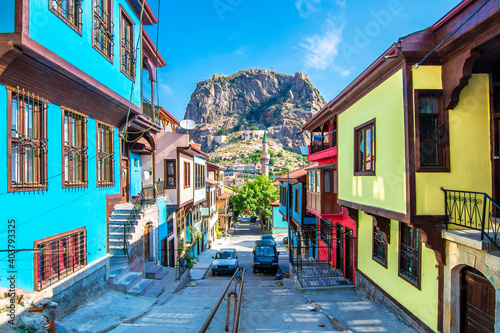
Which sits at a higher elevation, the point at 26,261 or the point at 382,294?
the point at 26,261

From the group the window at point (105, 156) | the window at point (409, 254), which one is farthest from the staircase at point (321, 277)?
the window at point (105, 156)

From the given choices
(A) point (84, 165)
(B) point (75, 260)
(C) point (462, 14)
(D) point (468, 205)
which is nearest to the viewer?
(C) point (462, 14)

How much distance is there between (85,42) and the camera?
7.34 meters

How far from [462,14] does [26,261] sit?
909cm

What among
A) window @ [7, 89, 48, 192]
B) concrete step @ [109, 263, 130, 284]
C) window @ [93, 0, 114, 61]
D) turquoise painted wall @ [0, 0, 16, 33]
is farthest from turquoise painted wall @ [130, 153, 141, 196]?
turquoise painted wall @ [0, 0, 16, 33]

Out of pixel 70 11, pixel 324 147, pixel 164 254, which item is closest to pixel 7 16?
pixel 70 11

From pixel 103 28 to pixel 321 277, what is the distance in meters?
11.4

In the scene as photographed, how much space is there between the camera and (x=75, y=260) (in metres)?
7.57

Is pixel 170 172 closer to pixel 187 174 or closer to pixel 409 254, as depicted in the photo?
pixel 187 174

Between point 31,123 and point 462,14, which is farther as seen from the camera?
point 31,123

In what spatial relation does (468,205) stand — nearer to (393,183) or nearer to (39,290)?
(393,183)

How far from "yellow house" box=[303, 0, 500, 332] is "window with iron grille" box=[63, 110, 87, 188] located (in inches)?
289

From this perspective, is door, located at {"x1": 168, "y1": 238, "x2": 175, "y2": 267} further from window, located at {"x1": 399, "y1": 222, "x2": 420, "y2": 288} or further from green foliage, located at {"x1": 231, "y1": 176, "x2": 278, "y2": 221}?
green foliage, located at {"x1": 231, "y1": 176, "x2": 278, "y2": 221}

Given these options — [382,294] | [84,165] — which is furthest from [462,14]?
[84,165]
